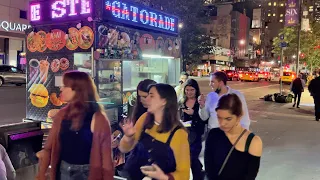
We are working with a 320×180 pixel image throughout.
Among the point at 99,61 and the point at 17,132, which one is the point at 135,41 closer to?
the point at 99,61

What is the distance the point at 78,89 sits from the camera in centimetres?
284

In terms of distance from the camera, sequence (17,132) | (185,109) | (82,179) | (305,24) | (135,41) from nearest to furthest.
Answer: (82,179), (17,132), (185,109), (135,41), (305,24)

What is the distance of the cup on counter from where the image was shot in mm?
6723

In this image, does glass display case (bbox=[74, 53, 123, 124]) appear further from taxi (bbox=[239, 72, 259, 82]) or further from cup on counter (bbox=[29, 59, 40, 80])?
taxi (bbox=[239, 72, 259, 82])

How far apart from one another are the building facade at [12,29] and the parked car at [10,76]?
461 centimetres

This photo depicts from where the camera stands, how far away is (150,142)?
265 centimetres

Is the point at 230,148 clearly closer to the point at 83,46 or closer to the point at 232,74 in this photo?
the point at 83,46

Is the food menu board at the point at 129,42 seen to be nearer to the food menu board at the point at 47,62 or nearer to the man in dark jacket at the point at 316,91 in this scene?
the food menu board at the point at 47,62

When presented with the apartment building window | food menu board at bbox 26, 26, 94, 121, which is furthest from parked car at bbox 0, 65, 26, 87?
food menu board at bbox 26, 26, 94, 121

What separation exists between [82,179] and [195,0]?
21.2 meters

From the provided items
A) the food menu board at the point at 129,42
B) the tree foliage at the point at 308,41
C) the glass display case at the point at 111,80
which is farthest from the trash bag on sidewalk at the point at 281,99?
the tree foliage at the point at 308,41

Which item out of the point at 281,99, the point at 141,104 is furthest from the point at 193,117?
the point at 281,99

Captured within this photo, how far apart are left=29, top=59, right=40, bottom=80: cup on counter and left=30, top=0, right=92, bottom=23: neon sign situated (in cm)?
78

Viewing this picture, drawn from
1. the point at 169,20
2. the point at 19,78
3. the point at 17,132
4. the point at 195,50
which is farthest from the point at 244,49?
the point at 17,132
